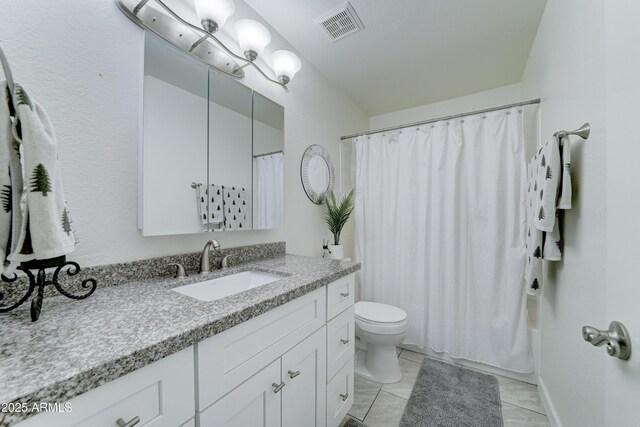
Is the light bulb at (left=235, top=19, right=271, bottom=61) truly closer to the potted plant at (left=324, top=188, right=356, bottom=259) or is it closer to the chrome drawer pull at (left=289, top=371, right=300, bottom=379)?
the potted plant at (left=324, top=188, right=356, bottom=259)

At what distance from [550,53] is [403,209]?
4.34 feet

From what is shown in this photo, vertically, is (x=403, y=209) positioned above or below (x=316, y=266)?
above

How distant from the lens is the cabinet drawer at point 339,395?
3.94ft

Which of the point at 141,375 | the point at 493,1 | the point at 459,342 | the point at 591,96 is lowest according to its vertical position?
the point at 459,342

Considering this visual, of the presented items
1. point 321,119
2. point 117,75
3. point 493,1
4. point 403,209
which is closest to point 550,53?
point 493,1

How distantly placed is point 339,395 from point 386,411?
0.42 metres

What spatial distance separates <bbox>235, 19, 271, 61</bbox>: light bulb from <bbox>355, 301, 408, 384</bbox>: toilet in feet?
6.00

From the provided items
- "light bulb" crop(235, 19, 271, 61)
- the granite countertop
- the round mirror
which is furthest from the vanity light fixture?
the granite countertop

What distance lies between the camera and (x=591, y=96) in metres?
0.94

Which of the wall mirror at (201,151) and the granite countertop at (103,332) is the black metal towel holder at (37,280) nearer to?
the granite countertop at (103,332)

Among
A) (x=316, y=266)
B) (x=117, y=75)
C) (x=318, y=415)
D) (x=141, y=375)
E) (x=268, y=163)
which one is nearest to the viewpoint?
(x=141, y=375)

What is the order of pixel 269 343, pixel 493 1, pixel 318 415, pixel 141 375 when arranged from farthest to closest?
pixel 493 1, pixel 318 415, pixel 269 343, pixel 141 375

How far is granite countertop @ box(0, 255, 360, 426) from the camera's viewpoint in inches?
16.0

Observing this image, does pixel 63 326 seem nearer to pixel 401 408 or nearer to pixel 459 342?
pixel 401 408
